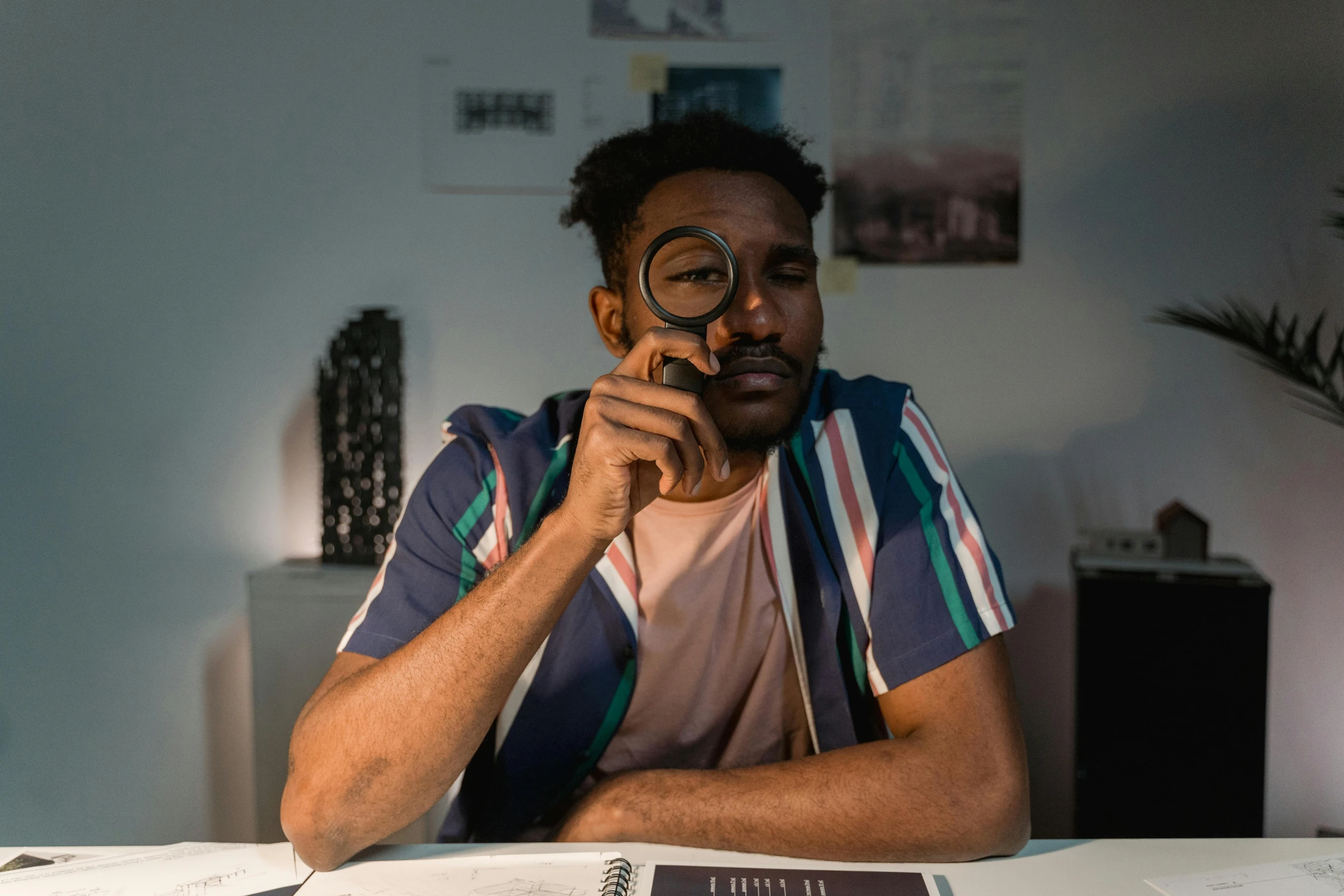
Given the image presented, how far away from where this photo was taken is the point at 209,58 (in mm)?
2438

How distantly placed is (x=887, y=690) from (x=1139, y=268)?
5.82 ft

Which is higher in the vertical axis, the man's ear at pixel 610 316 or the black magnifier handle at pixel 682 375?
the man's ear at pixel 610 316

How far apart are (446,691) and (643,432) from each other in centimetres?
36

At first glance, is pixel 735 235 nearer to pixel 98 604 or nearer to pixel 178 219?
pixel 178 219

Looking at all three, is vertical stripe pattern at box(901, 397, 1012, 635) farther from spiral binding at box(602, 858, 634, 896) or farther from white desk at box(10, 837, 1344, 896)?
spiral binding at box(602, 858, 634, 896)

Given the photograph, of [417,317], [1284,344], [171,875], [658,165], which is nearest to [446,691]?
[171,875]

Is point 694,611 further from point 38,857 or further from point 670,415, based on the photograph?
point 38,857

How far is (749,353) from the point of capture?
3.86 ft

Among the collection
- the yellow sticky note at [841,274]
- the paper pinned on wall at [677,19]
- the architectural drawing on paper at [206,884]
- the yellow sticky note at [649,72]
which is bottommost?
the architectural drawing on paper at [206,884]

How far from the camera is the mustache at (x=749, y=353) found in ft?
3.84

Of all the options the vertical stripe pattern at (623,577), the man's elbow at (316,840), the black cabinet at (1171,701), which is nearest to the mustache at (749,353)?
the vertical stripe pattern at (623,577)

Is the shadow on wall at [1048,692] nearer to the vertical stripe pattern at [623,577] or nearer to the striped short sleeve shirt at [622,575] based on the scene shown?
the striped short sleeve shirt at [622,575]

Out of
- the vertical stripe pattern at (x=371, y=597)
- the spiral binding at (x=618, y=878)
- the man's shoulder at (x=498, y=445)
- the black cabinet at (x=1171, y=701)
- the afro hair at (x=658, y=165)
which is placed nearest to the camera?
the spiral binding at (x=618, y=878)

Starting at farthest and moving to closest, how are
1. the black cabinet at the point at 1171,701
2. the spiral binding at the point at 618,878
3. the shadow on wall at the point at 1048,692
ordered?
the shadow on wall at the point at 1048,692, the black cabinet at the point at 1171,701, the spiral binding at the point at 618,878
